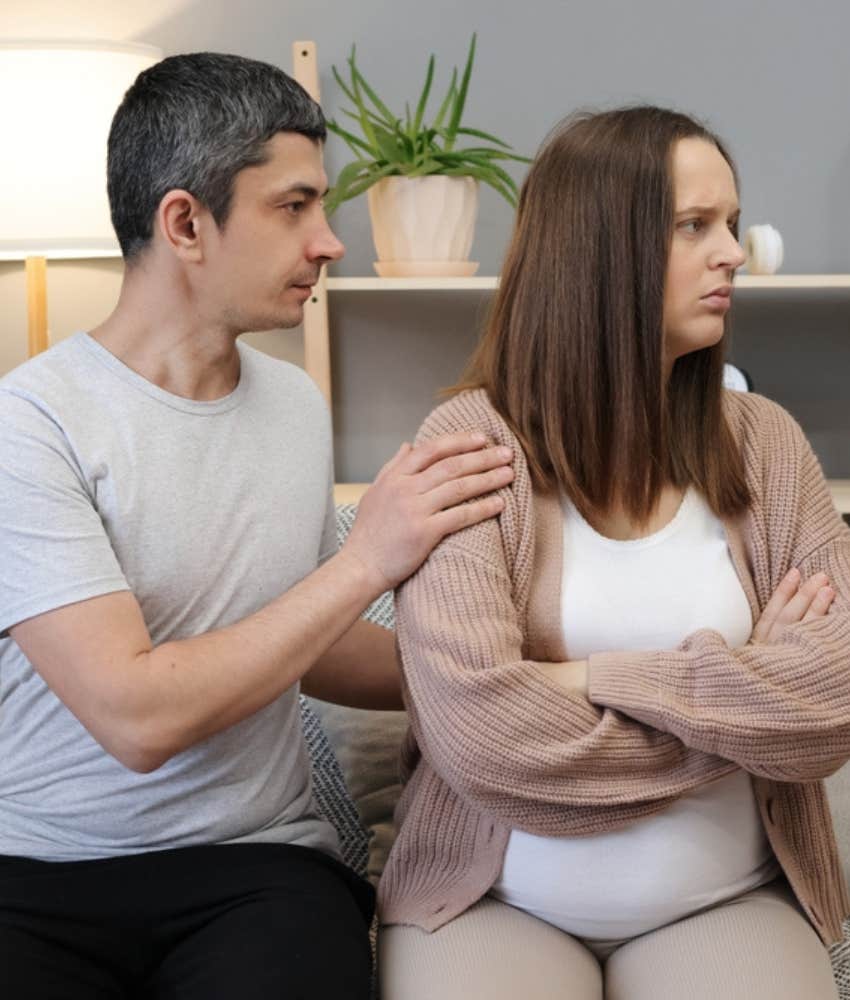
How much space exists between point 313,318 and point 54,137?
51 centimetres

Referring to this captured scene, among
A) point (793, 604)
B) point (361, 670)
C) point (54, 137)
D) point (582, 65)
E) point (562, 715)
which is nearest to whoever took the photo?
point (562, 715)

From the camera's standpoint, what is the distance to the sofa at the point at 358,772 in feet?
5.31

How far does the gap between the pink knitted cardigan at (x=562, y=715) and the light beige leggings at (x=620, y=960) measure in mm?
29

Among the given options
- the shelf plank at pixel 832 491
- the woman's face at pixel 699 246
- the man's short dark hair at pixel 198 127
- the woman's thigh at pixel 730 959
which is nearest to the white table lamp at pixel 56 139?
the shelf plank at pixel 832 491

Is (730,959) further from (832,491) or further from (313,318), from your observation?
(313,318)

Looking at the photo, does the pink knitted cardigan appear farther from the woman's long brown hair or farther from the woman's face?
the woman's face

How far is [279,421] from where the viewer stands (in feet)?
4.78

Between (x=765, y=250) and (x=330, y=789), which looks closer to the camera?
(x=330, y=789)

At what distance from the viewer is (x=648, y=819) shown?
127cm

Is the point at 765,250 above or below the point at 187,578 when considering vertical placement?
above

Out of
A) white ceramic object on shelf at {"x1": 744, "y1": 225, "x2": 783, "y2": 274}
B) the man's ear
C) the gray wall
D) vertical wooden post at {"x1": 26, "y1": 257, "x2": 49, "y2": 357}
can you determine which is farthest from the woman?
the gray wall

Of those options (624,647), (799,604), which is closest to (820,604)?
(799,604)

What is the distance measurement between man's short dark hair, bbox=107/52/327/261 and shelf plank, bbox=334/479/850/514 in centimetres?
106

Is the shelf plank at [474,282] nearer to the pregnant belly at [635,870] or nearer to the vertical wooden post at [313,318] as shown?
the vertical wooden post at [313,318]
